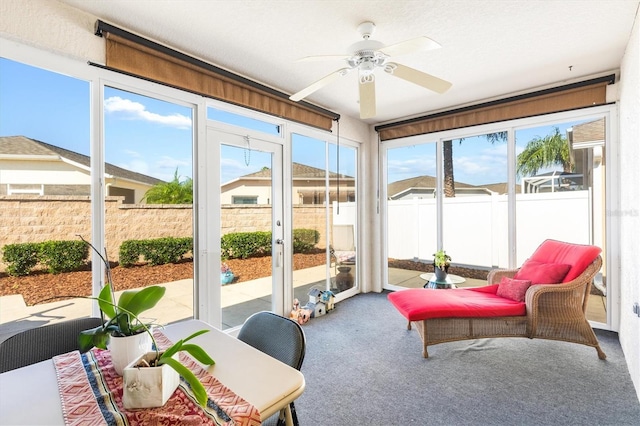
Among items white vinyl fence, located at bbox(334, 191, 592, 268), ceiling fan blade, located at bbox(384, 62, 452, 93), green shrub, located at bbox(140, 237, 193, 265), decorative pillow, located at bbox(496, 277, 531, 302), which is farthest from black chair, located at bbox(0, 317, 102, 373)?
white vinyl fence, located at bbox(334, 191, 592, 268)

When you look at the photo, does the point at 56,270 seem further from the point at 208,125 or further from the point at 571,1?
the point at 571,1

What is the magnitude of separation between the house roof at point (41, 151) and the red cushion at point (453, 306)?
2371 mm

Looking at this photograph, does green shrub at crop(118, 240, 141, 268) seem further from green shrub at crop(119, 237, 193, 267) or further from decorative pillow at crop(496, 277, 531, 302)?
decorative pillow at crop(496, 277, 531, 302)

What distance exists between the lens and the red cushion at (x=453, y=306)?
2.53 metres

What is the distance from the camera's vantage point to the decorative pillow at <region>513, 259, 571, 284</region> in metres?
2.65

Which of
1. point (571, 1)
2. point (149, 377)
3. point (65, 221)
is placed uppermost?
point (571, 1)

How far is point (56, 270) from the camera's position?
2.04 m

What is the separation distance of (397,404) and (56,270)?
7.54 feet

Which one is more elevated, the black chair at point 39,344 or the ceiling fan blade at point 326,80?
the ceiling fan blade at point 326,80

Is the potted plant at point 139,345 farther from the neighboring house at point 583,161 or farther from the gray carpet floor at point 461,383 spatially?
the neighboring house at point 583,161

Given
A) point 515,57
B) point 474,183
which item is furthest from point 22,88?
point 474,183

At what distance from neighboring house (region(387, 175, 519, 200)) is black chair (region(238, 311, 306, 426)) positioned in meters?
3.26

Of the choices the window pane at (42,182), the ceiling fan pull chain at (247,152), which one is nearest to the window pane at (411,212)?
the ceiling fan pull chain at (247,152)

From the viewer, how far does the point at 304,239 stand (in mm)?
3748
